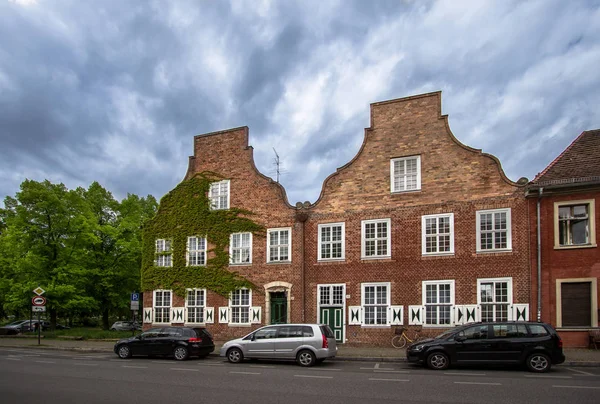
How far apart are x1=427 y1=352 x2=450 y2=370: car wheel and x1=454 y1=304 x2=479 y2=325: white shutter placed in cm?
672

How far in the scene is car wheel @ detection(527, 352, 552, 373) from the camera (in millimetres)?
15694

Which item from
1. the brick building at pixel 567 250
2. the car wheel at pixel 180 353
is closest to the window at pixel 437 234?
the brick building at pixel 567 250

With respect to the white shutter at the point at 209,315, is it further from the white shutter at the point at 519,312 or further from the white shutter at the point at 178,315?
the white shutter at the point at 519,312

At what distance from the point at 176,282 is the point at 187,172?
6462 mm

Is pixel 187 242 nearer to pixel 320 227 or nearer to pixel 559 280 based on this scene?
pixel 320 227

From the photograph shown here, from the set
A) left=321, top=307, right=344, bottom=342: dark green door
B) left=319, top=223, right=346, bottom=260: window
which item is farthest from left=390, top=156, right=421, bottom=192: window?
left=321, top=307, right=344, bottom=342: dark green door

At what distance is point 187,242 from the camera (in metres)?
30.3

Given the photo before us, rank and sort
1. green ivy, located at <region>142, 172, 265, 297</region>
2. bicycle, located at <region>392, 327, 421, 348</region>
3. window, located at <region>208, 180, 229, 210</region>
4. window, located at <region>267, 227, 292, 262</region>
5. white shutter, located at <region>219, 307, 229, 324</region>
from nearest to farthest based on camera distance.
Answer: bicycle, located at <region>392, 327, 421, 348</region> → window, located at <region>267, 227, 292, 262</region> → white shutter, located at <region>219, 307, 229, 324</region> → green ivy, located at <region>142, 172, 265, 297</region> → window, located at <region>208, 180, 229, 210</region>

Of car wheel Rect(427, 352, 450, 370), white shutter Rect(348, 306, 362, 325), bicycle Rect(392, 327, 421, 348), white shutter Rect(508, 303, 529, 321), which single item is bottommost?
bicycle Rect(392, 327, 421, 348)

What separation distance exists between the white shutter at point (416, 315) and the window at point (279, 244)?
264 inches

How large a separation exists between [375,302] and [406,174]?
20.6 ft

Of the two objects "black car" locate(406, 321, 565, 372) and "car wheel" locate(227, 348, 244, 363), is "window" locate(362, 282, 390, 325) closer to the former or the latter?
"black car" locate(406, 321, 565, 372)

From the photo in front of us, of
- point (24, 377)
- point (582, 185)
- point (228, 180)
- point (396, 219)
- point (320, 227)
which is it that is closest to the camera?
point (24, 377)

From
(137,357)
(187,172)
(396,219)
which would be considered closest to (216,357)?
(137,357)
